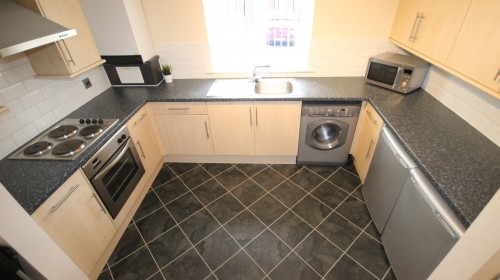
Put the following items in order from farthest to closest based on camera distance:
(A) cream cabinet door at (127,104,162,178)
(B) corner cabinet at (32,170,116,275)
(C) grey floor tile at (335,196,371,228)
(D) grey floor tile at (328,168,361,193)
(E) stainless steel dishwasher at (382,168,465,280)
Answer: (D) grey floor tile at (328,168,361,193) → (A) cream cabinet door at (127,104,162,178) → (C) grey floor tile at (335,196,371,228) → (B) corner cabinet at (32,170,116,275) → (E) stainless steel dishwasher at (382,168,465,280)

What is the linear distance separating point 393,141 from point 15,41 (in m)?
2.35

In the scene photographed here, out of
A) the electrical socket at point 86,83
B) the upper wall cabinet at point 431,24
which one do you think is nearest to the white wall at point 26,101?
the electrical socket at point 86,83

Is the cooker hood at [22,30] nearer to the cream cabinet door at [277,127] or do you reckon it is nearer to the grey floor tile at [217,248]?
the cream cabinet door at [277,127]

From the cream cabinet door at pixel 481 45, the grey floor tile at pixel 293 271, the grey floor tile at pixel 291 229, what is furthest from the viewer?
the grey floor tile at pixel 291 229

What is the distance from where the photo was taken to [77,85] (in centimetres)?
218

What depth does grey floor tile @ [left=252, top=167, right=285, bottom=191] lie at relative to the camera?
2488 millimetres

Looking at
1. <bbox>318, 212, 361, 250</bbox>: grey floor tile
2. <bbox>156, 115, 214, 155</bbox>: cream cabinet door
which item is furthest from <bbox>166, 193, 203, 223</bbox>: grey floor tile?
<bbox>318, 212, 361, 250</bbox>: grey floor tile

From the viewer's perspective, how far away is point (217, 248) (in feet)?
6.32

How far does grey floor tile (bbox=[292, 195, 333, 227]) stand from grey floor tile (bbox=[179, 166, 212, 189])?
101 cm

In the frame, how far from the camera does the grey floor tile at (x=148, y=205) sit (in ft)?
7.34

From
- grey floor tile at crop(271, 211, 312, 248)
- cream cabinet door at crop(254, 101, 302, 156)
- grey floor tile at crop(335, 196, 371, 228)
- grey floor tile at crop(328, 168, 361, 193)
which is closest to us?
grey floor tile at crop(271, 211, 312, 248)

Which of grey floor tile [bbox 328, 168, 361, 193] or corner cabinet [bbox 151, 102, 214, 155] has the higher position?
corner cabinet [bbox 151, 102, 214, 155]

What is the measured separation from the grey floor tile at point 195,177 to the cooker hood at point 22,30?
63.0 inches

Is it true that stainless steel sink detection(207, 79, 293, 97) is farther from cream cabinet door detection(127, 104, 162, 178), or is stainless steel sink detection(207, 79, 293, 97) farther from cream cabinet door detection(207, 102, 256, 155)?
cream cabinet door detection(127, 104, 162, 178)
